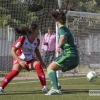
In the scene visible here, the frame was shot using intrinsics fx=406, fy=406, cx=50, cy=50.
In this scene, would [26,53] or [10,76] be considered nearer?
[10,76]

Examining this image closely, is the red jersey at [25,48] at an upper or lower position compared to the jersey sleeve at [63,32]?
lower

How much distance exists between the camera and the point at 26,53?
29.8ft

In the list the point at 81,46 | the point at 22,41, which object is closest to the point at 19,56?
the point at 22,41

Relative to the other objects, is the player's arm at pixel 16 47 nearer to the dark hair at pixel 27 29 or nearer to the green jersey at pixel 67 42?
the dark hair at pixel 27 29

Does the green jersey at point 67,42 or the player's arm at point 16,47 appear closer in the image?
the green jersey at point 67,42

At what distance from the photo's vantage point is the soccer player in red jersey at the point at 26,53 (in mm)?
8797

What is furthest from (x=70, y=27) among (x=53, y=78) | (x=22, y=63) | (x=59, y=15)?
(x=53, y=78)

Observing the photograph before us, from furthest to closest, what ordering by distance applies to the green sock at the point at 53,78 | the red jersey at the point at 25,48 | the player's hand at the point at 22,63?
the red jersey at the point at 25,48, the player's hand at the point at 22,63, the green sock at the point at 53,78

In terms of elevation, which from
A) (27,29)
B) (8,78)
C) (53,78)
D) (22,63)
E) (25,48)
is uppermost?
(27,29)

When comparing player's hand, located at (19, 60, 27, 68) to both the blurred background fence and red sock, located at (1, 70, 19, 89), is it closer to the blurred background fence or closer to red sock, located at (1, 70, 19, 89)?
red sock, located at (1, 70, 19, 89)

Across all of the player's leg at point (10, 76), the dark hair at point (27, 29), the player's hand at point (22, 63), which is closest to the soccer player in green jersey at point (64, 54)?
the player's hand at point (22, 63)

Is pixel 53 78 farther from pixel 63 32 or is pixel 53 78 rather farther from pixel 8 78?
pixel 8 78

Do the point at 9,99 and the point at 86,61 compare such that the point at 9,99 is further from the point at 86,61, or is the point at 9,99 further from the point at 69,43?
the point at 86,61

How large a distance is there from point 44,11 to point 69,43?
31.0ft
